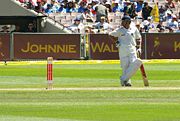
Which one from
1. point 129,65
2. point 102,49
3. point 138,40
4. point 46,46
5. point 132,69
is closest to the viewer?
point 132,69

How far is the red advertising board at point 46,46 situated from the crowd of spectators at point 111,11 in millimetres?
2897

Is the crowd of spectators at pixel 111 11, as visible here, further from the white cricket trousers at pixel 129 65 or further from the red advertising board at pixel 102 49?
the white cricket trousers at pixel 129 65

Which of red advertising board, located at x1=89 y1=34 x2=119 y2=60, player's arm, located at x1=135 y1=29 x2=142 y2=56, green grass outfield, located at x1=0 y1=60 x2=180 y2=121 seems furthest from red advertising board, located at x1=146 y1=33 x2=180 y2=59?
player's arm, located at x1=135 y1=29 x2=142 y2=56

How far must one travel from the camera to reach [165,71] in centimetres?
2661

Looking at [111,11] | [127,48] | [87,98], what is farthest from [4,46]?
[87,98]

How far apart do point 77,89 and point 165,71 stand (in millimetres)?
8718

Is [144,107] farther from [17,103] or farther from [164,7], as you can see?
[164,7]

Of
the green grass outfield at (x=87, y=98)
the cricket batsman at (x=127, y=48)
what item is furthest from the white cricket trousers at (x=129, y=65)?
the green grass outfield at (x=87, y=98)

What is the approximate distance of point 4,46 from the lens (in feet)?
112

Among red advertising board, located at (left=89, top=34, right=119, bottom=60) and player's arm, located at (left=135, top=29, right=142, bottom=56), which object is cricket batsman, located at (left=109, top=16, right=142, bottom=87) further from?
red advertising board, located at (left=89, top=34, right=119, bottom=60)

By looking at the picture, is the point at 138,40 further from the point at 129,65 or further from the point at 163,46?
the point at 163,46

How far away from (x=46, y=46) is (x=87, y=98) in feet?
→ 58.8

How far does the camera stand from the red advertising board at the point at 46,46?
34250mm

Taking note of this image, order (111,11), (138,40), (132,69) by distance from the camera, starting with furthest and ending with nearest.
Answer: (111,11) → (138,40) → (132,69)
